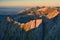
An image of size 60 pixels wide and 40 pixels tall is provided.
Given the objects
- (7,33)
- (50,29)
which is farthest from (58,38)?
(7,33)

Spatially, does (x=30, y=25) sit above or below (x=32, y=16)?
below

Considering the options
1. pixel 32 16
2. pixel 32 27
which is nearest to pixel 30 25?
pixel 32 27

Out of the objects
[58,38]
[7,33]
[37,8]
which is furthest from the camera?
[37,8]

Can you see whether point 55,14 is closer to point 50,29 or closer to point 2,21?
point 50,29

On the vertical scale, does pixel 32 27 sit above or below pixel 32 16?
below

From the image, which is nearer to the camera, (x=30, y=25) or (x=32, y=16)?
(x=30, y=25)

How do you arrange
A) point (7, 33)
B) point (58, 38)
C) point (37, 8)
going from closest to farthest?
1. point (58, 38)
2. point (7, 33)
3. point (37, 8)

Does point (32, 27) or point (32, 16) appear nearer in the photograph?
point (32, 27)

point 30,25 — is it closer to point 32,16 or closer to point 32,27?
point 32,27
